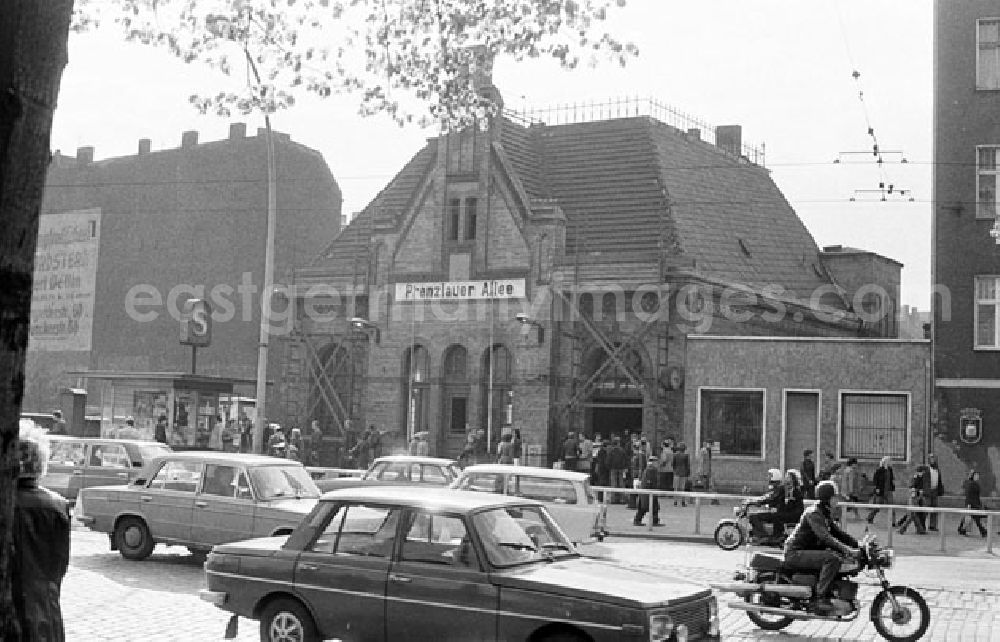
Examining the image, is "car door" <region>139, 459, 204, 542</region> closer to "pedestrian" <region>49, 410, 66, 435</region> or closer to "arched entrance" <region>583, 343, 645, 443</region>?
"pedestrian" <region>49, 410, 66, 435</region>

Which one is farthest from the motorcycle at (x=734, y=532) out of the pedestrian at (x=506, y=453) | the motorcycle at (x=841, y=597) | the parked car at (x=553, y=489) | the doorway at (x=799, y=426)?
the doorway at (x=799, y=426)

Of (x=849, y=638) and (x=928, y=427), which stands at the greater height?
(x=928, y=427)

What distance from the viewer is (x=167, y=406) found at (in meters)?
29.8

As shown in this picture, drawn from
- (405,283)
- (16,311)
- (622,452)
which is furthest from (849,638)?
(405,283)

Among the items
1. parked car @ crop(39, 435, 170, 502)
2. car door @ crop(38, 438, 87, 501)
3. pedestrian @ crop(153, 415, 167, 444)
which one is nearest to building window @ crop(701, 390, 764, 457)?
pedestrian @ crop(153, 415, 167, 444)

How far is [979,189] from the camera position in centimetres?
3134

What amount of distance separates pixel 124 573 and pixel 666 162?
3153 centimetres

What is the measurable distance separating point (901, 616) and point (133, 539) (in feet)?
32.3

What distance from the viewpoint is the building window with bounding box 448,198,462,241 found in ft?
136

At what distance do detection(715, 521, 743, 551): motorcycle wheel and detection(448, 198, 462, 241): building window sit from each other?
2191cm

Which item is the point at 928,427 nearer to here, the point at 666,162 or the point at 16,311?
the point at 666,162

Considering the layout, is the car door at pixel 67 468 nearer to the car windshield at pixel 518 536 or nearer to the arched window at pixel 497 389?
the car windshield at pixel 518 536

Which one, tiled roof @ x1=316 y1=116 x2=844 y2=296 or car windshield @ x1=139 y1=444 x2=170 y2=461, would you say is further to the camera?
tiled roof @ x1=316 y1=116 x2=844 y2=296

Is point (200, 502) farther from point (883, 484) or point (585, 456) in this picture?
point (585, 456)
